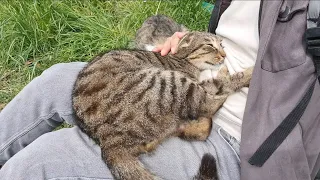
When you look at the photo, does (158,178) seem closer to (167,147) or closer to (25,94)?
(167,147)

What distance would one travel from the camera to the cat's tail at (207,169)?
67.5 inches

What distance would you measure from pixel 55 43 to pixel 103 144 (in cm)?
195

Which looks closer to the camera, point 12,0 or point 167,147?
point 167,147

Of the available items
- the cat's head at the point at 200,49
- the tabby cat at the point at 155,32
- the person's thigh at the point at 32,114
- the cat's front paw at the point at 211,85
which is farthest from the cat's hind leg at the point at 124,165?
the tabby cat at the point at 155,32

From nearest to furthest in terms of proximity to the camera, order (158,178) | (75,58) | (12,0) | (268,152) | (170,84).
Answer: (268,152) → (158,178) → (170,84) → (75,58) → (12,0)

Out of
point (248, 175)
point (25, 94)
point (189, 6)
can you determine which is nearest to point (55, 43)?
point (189, 6)

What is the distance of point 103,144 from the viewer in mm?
1823

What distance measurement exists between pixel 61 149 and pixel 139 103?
15.4 inches

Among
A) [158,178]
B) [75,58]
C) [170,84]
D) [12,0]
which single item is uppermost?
[170,84]

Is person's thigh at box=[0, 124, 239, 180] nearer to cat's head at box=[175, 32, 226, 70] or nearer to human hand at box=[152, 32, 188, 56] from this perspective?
cat's head at box=[175, 32, 226, 70]

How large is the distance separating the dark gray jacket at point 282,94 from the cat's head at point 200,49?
2.14 feet

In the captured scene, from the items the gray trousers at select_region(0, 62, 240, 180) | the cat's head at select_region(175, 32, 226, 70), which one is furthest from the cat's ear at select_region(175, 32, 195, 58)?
the gray trousers at select_region(0, 62, 240, 180)

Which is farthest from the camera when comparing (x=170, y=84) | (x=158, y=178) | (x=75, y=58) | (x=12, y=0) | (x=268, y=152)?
(x=12, y=0)

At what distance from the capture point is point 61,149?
1.77 meters
